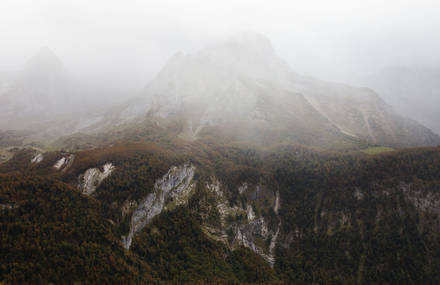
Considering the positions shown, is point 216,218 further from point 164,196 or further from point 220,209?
point 164,196

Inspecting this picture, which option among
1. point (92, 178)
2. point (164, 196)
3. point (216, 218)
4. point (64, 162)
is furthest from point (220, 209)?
point (64, 162)

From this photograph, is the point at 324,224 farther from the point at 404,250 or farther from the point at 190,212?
the point at 190,212

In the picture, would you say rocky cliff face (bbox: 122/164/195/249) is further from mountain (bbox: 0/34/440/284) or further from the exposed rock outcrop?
the exposed rock outcrop

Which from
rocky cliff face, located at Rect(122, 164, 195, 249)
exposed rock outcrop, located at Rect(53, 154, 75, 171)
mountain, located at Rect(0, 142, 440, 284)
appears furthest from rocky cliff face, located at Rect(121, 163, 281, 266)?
exposed rock outcrop, located at Rect(53, 154, 75, 171)

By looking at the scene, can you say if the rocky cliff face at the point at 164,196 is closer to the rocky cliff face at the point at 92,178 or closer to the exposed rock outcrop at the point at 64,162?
the rocky cliff face at the point at 92,178

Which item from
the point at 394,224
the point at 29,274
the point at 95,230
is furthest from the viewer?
the point at 394,224

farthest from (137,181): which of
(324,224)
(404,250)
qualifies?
(404,250)

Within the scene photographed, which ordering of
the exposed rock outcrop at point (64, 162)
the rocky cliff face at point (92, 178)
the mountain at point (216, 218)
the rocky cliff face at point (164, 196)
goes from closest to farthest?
the mountain at point (216, 218) < the rocky cliff face at point (164, 196) < the rocky cliff face at point (92, 178) < the exposed rock outcrop at point (64, 162)

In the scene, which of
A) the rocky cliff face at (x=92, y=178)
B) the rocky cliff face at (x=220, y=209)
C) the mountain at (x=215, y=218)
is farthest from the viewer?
the rocky cliff face at (x=220, y=209)

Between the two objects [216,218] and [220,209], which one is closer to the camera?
[216,218]

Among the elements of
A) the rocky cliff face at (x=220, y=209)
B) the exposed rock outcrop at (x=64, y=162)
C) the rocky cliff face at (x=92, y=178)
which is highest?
the rocky cliff face at (x=92, y=178)

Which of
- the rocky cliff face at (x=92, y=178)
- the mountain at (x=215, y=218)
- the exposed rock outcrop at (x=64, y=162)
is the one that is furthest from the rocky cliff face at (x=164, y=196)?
the exposed rock outcrop at (x=64, y=162)
